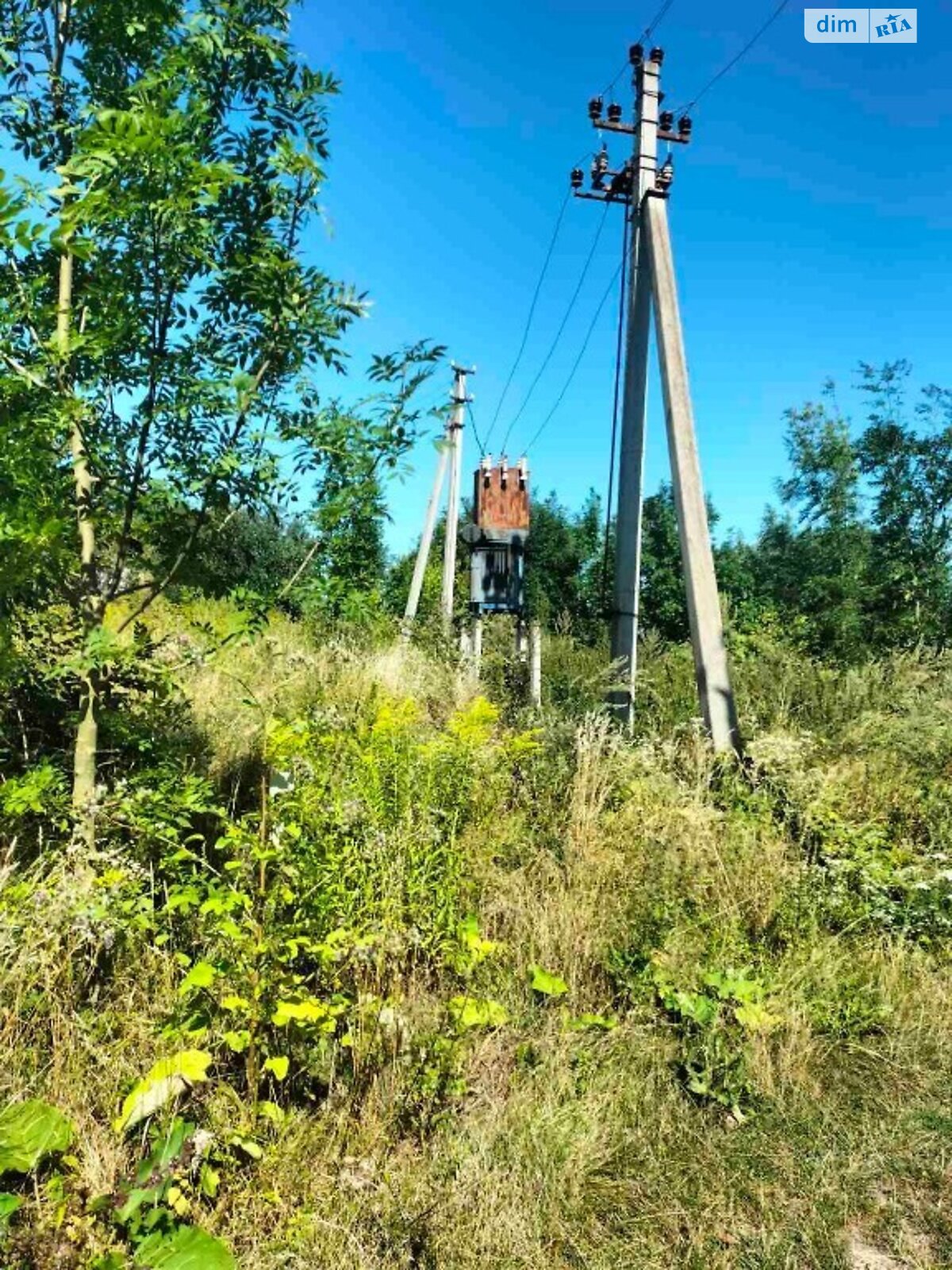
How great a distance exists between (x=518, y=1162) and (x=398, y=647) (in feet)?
19.8

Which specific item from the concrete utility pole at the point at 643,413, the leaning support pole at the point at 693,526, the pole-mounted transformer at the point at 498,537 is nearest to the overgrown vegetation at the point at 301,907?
the leaning support pole at the point at 693,526

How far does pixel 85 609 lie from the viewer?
283 cm

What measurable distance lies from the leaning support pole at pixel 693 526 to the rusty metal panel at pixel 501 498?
5701mm

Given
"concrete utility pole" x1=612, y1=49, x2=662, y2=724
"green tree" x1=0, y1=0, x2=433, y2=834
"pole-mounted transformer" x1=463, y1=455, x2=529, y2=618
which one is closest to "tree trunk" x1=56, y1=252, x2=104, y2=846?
"green tree" x1=0, y1=0, x2=433, y2=834

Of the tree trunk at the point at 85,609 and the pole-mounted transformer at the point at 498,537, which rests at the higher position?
the pole-mounted transformer at the point at 498,537

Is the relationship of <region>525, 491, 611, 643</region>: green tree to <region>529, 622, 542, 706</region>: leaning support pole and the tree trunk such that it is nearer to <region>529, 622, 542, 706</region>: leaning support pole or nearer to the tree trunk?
<region>529, 622, 542, 706</region>: leaning support pole

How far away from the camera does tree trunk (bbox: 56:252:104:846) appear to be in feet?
8.77

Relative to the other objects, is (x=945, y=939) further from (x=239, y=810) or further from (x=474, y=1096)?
(x=239, y=810)

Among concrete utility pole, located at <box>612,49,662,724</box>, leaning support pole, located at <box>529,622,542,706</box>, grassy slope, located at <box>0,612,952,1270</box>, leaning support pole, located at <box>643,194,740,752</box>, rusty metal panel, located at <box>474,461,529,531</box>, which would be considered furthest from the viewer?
rusty metal panel, located at <box>474,461,529,531</box>

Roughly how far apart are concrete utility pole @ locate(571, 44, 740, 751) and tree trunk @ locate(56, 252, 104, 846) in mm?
3535

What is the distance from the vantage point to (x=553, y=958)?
9.84 feet

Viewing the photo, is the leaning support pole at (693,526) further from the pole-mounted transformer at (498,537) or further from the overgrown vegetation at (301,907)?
the pole-mounted transformer at (498,537)

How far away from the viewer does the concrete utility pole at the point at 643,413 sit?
193 inches

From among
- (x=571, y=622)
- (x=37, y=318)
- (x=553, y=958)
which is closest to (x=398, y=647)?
(x=571, y=622)
